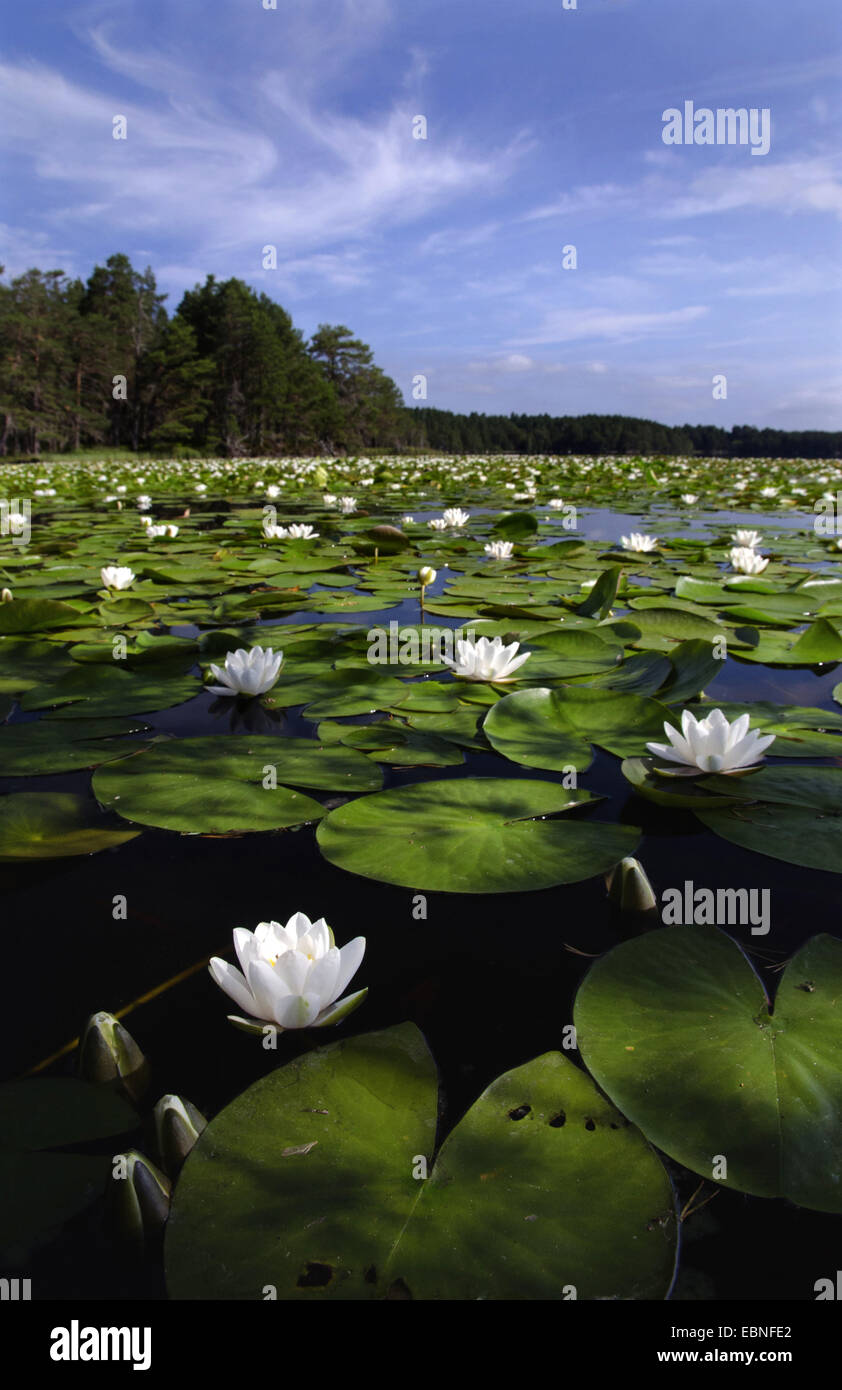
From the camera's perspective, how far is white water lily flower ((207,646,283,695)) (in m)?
2.02

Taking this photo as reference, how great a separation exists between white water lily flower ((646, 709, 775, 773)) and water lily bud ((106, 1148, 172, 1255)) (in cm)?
115

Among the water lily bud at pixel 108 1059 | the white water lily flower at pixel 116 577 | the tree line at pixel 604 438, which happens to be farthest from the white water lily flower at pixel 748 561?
the tree line at pixel 604 438

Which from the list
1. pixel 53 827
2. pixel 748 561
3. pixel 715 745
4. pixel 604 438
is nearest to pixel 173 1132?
pixel 53 827

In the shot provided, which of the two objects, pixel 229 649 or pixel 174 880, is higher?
pixel 229 649

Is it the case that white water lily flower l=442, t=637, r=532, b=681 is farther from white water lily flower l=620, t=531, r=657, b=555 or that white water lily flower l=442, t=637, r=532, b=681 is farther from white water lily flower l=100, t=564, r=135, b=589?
white water lily flower l=620, t=531, r=657, b=555

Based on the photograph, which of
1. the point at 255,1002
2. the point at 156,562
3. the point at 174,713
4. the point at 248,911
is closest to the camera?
the point at 255,1002

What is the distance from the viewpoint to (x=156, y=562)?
4289mm

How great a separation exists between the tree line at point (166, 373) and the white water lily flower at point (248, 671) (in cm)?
2992

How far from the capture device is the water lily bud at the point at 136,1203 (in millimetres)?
681
